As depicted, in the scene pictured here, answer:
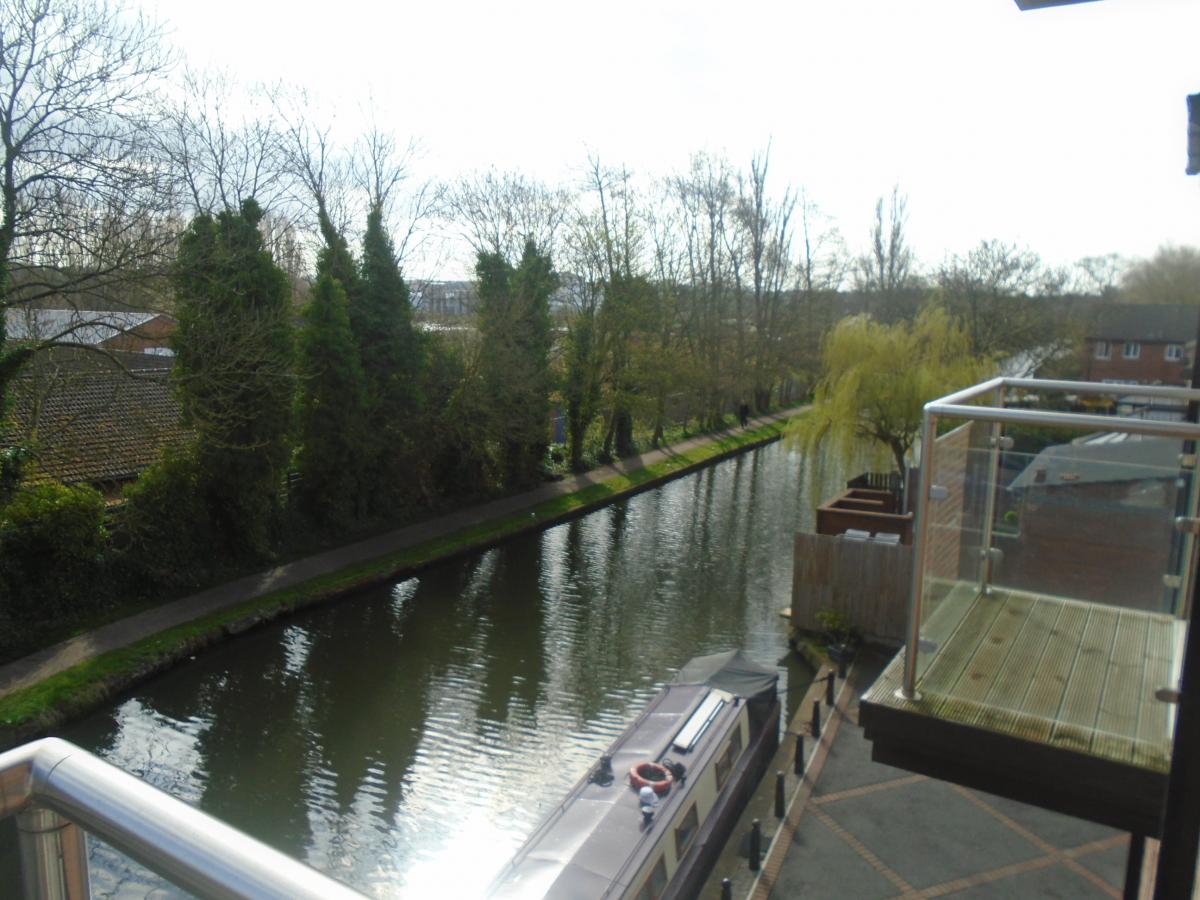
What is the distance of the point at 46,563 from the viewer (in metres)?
11.3

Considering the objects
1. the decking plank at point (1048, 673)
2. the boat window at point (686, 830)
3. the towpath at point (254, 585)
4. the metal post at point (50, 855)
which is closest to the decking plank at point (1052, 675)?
the decking plank at point (1048, 673)

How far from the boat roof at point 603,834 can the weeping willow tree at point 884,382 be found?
9741 mm

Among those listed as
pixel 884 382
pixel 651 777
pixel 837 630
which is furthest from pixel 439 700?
pixel 884 382

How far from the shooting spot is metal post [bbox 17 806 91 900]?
0.84 m

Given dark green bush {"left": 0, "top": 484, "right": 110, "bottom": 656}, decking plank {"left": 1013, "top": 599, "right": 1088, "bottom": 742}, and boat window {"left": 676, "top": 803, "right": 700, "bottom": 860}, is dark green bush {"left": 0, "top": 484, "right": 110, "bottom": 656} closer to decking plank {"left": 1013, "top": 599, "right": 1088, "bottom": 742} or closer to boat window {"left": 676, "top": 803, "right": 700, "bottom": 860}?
boat window {"left": 676, "top": 803, "right": 700, "bottom": 860}

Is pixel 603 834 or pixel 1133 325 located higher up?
pixel 1133 325

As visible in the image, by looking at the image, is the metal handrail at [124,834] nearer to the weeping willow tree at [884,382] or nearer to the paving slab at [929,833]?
the paving slab at [929,833]

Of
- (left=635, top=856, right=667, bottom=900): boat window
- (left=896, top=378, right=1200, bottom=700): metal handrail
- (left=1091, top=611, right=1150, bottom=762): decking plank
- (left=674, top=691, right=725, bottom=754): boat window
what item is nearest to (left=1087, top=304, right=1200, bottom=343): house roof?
(left=674, top=691, right=725, bottom=754): boat window

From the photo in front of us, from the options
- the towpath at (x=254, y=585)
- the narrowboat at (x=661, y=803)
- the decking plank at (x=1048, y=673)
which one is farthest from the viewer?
the towpath at (x=254, y=585)

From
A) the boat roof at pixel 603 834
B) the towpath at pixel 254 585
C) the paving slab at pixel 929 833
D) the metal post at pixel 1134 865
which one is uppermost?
the metal post at pixel 1134 865

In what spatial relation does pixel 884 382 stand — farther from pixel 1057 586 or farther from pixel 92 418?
pixel 1057 586

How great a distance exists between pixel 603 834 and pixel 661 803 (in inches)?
22.8

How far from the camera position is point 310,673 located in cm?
1113

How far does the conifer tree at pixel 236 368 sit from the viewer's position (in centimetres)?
1264
